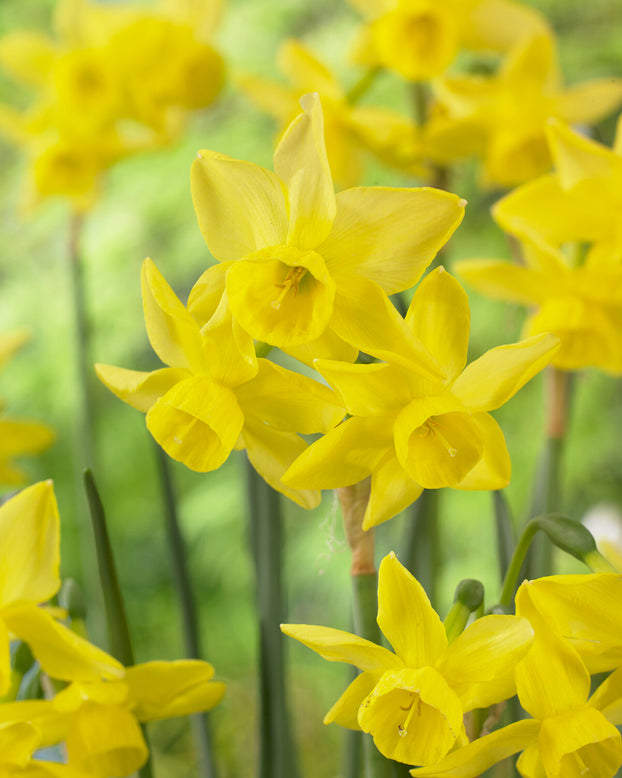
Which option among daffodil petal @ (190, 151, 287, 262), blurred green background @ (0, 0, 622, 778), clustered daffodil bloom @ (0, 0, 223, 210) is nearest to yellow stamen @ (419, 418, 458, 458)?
daffodil petal @ (190, 151, 287, 262)

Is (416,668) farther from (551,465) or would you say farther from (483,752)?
(551,465)

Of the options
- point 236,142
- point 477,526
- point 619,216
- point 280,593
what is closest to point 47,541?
point 280,593

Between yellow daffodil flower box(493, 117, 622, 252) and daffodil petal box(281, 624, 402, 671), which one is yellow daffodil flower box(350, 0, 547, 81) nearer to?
yellow daffodil flower box(493, 117, 622, 252)

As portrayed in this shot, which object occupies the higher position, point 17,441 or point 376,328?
point 376,328

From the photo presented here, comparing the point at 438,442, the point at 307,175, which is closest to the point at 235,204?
the point at 307,175

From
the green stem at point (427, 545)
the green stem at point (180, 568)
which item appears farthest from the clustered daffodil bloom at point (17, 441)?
the green stem at point (427, 545)

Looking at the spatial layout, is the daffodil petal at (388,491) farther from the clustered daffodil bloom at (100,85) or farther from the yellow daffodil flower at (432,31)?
the clustered daffodil bloom at (100,85)
